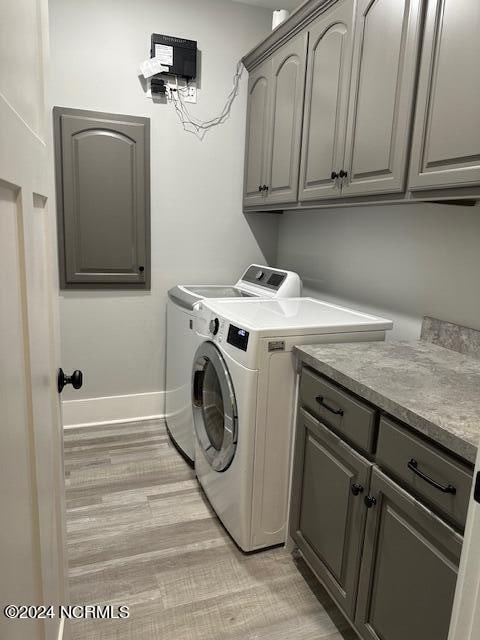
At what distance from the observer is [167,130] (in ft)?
9.14

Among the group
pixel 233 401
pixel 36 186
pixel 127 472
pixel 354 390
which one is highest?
pixel 36 186

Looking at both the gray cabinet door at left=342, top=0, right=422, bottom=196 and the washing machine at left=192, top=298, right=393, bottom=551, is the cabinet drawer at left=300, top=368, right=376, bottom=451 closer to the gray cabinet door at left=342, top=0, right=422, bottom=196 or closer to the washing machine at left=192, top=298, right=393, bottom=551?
the washing machine at left=192, top=298, right=393, bottom=551

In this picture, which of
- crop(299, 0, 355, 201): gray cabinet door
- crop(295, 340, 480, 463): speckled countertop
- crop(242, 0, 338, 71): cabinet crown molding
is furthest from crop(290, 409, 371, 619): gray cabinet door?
crop(242, 0, 338, 71): cabinet crown molding

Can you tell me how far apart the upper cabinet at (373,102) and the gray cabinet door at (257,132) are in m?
0.04

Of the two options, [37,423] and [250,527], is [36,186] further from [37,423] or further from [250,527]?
[250,527]

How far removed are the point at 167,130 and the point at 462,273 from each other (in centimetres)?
→ 200

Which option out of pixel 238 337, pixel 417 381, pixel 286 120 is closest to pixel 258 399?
pixel 238 337

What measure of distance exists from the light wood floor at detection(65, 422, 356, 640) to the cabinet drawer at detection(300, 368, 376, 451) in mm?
718

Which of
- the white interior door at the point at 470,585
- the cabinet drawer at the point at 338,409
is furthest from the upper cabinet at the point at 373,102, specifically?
the white interior door at the point at 470,585

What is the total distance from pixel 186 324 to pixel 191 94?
1.50 meters

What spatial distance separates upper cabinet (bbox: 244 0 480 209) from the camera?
1.32 meters

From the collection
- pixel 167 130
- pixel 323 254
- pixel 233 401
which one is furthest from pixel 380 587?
pixel 167 130

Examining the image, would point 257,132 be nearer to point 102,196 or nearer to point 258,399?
point 102,196

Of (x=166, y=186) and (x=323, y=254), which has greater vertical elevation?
(x=166, y=186)
